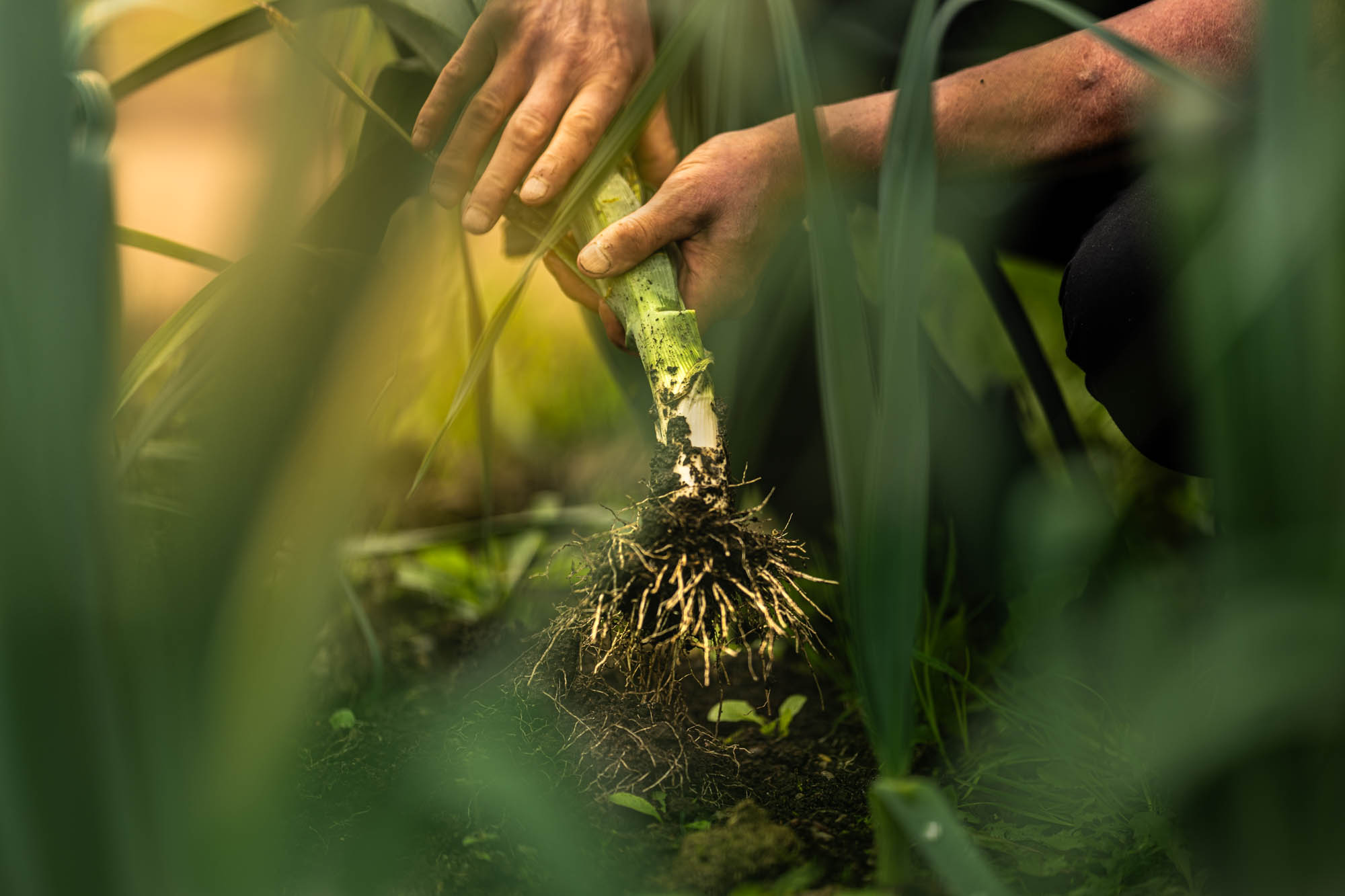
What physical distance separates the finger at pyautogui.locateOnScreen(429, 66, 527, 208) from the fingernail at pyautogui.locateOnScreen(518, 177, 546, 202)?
6 centimetres

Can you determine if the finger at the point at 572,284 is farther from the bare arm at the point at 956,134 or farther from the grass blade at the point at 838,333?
the grass blade at the point at 838,333

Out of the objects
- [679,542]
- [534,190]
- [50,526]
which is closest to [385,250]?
[50,526]

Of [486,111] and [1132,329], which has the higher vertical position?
[486,111]

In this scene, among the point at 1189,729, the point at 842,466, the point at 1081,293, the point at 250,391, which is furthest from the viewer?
the point at 1081,293

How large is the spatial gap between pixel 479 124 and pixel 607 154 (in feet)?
0.71

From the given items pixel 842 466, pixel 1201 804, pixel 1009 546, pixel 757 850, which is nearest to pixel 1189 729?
pixel 1201 804

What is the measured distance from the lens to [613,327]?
899mm

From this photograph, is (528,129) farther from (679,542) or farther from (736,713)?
(736,713)

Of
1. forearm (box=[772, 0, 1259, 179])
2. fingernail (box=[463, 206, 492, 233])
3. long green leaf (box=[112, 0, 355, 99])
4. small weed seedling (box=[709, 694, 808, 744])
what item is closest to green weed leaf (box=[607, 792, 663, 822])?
small weed seedling (box=[709, 694, 808, 744])

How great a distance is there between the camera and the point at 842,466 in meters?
0.49

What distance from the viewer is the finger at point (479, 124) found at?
0.81 meters

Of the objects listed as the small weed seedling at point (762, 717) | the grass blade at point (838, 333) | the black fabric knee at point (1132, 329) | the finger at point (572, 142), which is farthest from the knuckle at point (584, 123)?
the small weed seedling at point (762, 717)

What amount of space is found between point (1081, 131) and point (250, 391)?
0.87 m

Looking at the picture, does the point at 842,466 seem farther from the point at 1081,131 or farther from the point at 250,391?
the point at 1081,131
